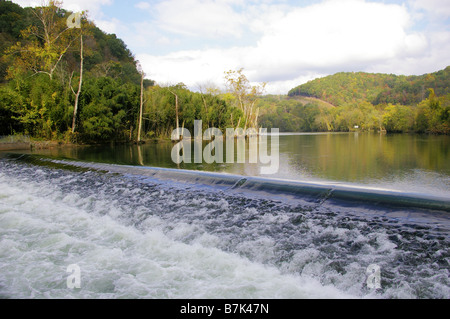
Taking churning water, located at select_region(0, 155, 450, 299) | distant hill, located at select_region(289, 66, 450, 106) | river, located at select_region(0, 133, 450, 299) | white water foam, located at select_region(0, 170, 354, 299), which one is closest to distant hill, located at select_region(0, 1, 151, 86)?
river, located at select_region(0, 133, 450, 299)

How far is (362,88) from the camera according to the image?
97875mm

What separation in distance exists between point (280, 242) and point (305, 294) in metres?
0.82

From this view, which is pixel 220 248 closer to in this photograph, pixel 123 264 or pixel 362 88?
pixel 123 264

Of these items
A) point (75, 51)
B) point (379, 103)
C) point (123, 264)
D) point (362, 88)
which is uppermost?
point (362, 88)

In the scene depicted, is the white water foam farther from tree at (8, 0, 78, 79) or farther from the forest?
the forest

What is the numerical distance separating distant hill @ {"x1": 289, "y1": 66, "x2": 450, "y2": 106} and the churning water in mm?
78116

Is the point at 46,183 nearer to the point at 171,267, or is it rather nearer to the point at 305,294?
the point at 171,267

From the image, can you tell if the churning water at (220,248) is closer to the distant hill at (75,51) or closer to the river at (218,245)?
the river at (218,245)

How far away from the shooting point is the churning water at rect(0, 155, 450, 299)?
7.59 ft

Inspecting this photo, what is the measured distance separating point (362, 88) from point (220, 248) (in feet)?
349

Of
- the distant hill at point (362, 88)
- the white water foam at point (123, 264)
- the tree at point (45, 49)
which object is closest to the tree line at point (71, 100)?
the tree at point (45, 49)

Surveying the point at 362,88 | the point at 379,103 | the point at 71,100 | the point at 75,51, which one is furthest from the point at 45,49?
the point at 362,88

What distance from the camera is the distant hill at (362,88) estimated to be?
74.8 meters
